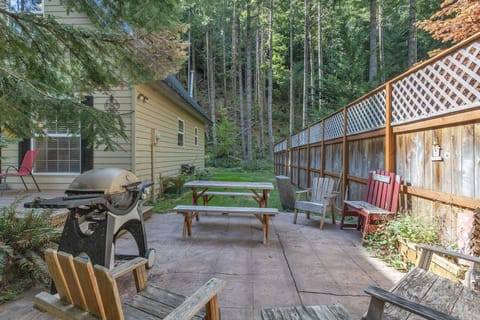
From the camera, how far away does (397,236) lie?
321 centimetres

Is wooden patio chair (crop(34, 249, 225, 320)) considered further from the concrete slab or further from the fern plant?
the fern plant

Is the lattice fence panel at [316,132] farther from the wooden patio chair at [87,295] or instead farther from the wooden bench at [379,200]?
the wooden patio chair at [87,295]

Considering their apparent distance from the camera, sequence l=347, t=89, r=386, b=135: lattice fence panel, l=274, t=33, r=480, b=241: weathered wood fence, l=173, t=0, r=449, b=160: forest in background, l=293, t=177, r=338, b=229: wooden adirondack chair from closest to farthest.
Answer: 1. l=274, t=33, r=480, b=241: weathered wood fence
2. l=347, t=89, r=386, b=135: lattice fence panel
3. l=293, t=177, r=338, b=229: wooden adirondack chair
4. l=173, t=0, r=449, b=160: forest in background

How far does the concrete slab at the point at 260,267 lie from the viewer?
2305 millimetres

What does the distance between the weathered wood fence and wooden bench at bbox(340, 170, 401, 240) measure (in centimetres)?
12

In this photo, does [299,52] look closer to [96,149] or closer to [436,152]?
[96,149]

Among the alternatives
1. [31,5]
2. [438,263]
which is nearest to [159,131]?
[31,5]

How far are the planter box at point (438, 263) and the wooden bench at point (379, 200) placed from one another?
47 centimetres

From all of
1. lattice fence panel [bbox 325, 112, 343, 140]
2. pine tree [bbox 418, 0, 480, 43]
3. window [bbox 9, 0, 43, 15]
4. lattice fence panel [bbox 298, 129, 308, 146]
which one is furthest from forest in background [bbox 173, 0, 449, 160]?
lattice fence panel [bbox 325, 112, 343, 140]

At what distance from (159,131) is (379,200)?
5.73m

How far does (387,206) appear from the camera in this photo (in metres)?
3.71

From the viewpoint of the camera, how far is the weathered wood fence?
100 inches

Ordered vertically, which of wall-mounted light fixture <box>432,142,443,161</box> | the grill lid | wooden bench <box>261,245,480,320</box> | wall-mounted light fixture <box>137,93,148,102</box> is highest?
wall-mounted light fixture <box>137,93,148,102</box>

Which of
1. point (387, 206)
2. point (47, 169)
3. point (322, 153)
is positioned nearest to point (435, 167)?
point (387, 206)
